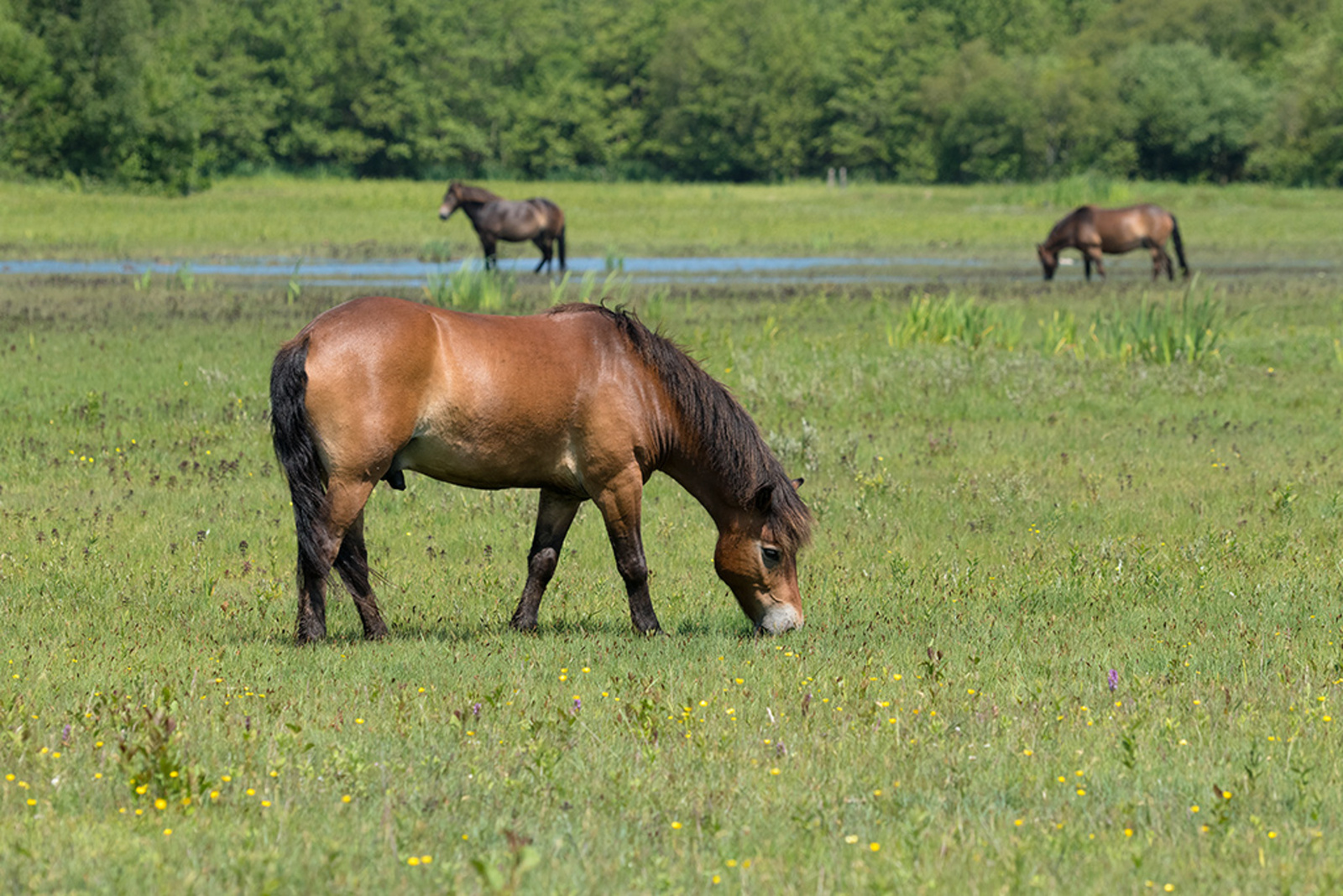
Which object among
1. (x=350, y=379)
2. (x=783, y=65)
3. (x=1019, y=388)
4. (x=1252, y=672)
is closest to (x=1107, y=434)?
(x=1019, y=388)

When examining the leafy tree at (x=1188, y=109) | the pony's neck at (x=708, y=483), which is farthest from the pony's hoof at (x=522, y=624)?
the leafy tree at (x=1188, y=109)

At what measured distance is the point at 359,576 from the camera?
755 centimetres

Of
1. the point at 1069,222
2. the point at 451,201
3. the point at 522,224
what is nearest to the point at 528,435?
the point at 1069,222

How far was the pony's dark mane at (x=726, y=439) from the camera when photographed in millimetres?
7656

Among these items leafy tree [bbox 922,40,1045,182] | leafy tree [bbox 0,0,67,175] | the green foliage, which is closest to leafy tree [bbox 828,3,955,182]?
leafy tree [bbox 922,40,1045,182]

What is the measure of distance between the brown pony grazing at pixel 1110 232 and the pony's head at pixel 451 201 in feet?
45.2

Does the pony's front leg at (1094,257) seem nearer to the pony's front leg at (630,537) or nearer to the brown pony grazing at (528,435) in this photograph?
the brown pony grazing at (528,435)

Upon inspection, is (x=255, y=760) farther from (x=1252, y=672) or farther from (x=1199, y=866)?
(x=1252, y=672)

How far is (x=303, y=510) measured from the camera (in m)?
7.18

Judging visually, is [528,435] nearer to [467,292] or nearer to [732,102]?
[467,292]

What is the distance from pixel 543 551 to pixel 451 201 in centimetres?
3140

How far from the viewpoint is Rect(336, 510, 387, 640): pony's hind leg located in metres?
7.48

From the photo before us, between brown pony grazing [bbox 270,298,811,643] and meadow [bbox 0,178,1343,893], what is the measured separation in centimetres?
39

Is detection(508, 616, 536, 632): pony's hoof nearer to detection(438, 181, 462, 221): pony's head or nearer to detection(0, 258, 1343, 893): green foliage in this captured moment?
detection(0, 258, 1343, 893): green foliage
